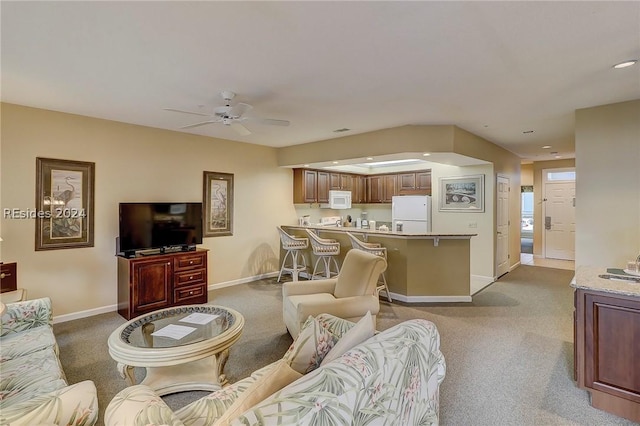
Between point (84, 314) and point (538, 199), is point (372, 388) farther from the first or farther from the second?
point (538, 199)

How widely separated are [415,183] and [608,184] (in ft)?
12.6

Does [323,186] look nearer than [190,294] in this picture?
No

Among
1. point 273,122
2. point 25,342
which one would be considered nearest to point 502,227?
point 273,122

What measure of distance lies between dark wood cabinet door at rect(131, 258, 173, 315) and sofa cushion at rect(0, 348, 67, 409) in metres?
1.98

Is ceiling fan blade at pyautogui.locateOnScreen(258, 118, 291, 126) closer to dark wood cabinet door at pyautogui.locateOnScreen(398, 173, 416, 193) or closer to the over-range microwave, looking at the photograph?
the over-range microwave

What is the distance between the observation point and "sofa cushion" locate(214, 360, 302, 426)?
1072mm

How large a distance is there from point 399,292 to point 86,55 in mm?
4594

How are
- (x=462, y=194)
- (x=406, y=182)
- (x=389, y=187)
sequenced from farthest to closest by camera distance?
(x=389, y=187), (x=406, y=182), (x=462, y=194)

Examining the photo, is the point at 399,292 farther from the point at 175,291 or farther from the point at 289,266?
the point at 175,291

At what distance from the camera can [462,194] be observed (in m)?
6.52

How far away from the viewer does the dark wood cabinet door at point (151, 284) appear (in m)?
4.13

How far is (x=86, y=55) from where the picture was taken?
2.51 meters

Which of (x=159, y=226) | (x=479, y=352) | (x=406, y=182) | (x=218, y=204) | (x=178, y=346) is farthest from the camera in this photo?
(x=406, y=182)

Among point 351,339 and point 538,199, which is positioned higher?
point 538,199
